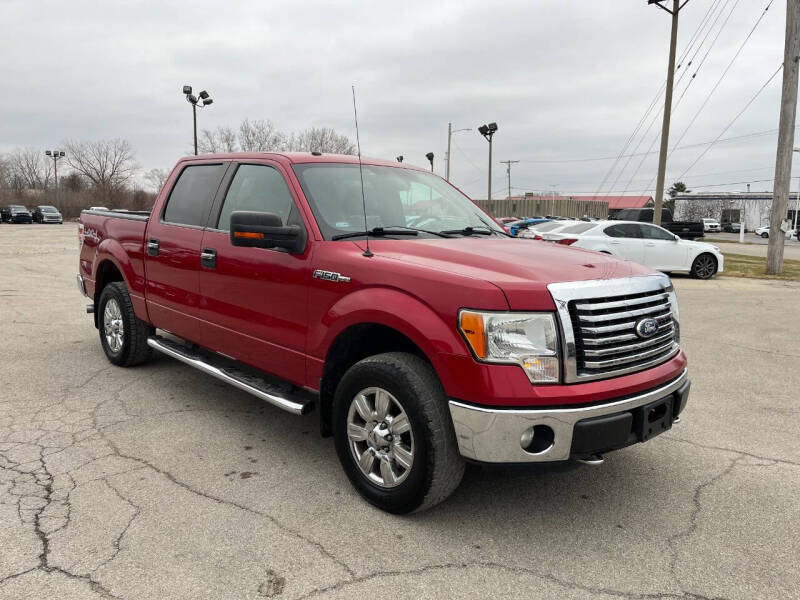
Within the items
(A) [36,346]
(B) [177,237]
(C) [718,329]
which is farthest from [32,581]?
(C) [718,329]

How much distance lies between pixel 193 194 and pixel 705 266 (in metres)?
14.0

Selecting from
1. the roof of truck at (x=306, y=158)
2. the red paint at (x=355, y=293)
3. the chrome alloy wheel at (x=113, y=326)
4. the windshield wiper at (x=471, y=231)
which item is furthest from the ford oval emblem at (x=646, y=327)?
the chrome alloy wheel at (x=113, y=326)

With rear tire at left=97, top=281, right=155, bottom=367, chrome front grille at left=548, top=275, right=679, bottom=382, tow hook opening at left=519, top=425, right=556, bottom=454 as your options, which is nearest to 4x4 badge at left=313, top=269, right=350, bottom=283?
chrome front grille at left=548, top=275, right=679, bottom=382

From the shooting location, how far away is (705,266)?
1509 cm

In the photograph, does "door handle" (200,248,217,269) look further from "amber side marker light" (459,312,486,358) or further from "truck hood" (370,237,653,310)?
"amber side marker light" (459,312,486,358)

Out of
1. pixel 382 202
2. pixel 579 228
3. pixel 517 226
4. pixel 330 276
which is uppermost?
pixel 382 202

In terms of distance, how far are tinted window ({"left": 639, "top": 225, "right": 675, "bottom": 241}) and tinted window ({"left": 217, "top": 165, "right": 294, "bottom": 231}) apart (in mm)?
12848

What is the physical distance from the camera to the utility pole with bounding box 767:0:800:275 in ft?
49.9

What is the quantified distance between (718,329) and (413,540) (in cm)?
686

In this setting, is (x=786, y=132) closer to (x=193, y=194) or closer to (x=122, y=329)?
(x=193, y=194)

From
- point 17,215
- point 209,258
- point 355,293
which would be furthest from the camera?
point 17,215

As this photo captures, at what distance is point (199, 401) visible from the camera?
15.7 ft

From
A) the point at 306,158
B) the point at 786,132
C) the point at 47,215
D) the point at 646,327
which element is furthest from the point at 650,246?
the point at 47,215

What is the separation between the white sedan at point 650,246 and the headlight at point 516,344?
40.6 ft
